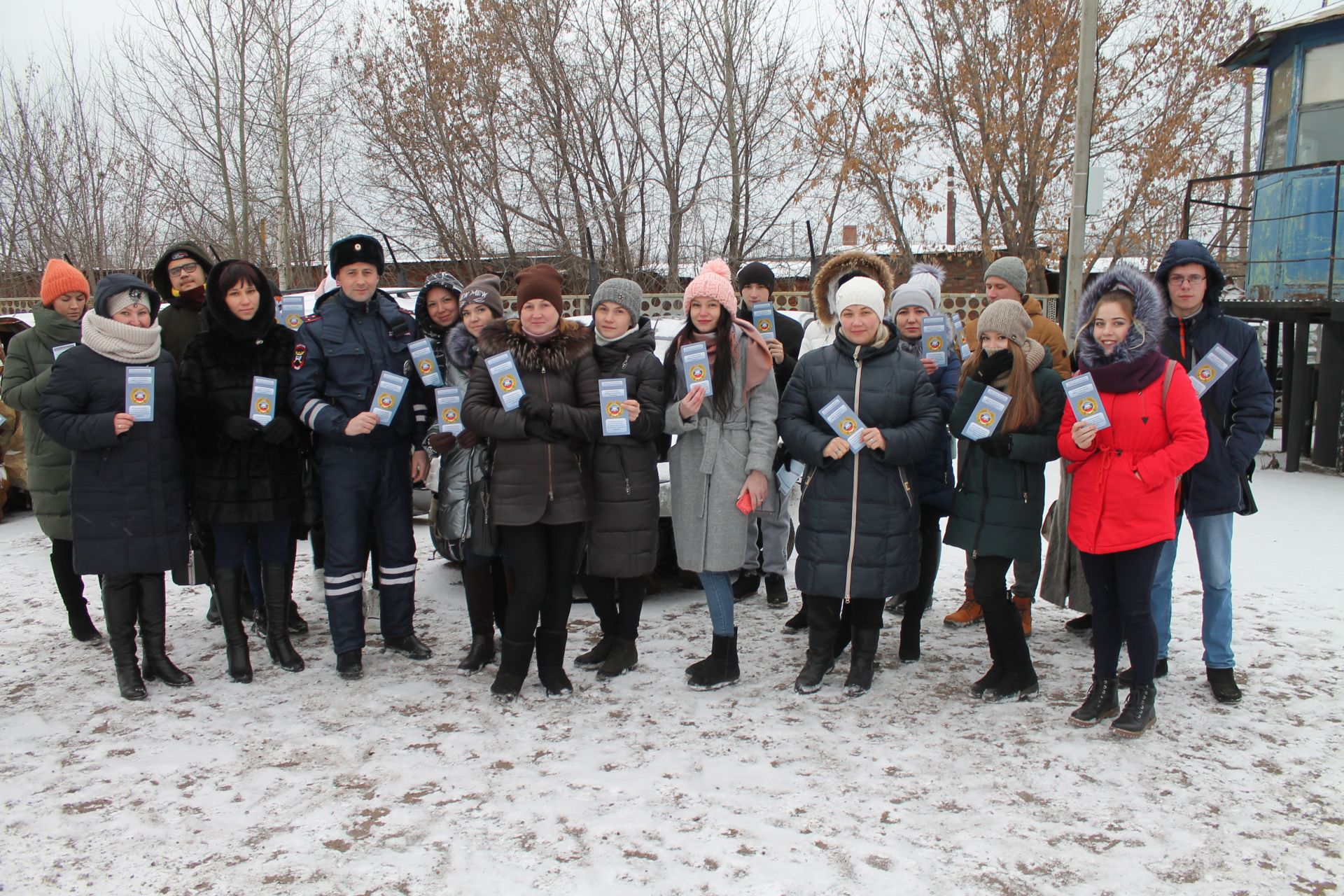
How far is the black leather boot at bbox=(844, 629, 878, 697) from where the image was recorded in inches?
168

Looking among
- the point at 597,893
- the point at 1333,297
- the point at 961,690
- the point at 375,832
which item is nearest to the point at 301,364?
the point at 375,832

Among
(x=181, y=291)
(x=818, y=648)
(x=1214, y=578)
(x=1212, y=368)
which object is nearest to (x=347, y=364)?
(x=181, y=291)

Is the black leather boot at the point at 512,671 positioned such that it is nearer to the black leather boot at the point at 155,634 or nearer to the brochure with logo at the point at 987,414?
the black leather boot at the point at 155,634

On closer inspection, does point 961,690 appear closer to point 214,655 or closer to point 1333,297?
point 214,655

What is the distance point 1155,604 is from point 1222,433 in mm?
835

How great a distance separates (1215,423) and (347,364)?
3904 millimetres

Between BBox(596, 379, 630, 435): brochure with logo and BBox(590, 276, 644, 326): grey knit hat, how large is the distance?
49cm

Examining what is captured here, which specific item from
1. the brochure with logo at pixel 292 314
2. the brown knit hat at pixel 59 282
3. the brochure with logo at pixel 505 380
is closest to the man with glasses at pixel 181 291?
Result: the brochure with logo at pixel 292 314

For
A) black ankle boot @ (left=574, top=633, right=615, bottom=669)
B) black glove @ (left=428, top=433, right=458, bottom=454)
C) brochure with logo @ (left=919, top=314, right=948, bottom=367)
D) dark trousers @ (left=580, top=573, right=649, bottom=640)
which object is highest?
brochure with logo @ (left=919, top=314, right=948, bottom=367)

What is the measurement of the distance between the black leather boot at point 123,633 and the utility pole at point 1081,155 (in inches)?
411

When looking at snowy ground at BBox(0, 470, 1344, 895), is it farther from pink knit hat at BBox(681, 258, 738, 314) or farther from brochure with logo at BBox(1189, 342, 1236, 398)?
pink knit hat at BBox(681, 258, 738, 314)

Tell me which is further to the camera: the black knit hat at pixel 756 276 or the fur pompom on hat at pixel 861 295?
the black knit hat at pixel 756 276

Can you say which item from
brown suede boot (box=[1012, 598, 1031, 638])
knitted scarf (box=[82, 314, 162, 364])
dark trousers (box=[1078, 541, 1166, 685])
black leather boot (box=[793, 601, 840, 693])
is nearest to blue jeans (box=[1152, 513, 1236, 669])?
dark trousers (box=[1078, 541, 1166, 685])

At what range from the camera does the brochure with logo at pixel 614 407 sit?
3.96m
